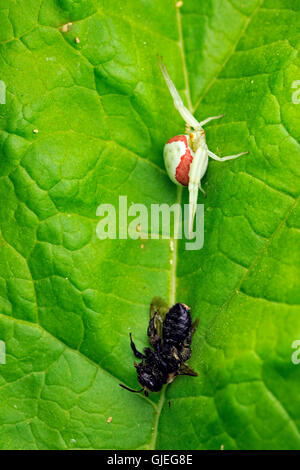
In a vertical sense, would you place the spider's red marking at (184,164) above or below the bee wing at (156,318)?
above

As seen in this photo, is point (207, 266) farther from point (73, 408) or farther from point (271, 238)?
point (73, 408)

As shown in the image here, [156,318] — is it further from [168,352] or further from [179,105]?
[179,105]

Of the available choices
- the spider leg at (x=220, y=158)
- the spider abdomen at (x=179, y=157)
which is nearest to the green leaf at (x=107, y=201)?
the spider leg at (x=220, y=158)

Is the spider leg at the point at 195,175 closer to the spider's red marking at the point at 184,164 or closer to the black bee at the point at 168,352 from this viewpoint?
the spider's red marking at the point at 184,164

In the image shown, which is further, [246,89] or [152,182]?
[152,182]

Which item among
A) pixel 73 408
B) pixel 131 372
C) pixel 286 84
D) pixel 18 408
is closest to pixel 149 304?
pixel 131 372

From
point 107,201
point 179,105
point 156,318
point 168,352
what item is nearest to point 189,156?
point 179,105
